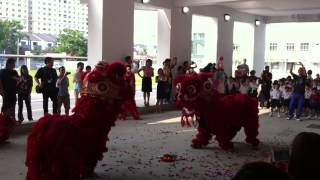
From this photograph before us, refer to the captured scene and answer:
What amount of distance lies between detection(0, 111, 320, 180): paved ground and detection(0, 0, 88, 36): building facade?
384cm

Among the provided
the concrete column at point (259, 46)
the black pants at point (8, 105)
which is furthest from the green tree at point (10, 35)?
the concrete column at point (259, 46)

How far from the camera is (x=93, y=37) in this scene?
999 centimetres

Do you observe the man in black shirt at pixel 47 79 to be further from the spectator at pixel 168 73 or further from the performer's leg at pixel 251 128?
the performer's leg at pixel 251 128

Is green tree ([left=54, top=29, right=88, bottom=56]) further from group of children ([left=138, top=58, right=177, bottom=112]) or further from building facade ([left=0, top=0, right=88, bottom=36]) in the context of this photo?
group of children ([left=138, top=58, right=177, bottom=112])

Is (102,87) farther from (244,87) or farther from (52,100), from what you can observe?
(244,87)

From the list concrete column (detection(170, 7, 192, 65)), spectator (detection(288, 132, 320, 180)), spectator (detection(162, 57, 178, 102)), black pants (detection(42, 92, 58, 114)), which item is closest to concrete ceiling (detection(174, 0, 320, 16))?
concrete column (detection(170, 7, 192, 65))

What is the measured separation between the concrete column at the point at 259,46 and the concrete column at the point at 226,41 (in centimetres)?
252

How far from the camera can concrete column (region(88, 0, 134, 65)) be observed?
988 cm

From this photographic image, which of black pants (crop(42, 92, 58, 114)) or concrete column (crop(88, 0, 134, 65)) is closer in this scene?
black pants (crop(42, 92, 58, 114))

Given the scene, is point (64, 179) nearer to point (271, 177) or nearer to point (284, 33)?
point (271, 177)

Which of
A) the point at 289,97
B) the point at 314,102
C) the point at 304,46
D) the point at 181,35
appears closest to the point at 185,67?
the point at 181,35

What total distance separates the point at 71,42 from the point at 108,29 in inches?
93.2

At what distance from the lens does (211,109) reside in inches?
248

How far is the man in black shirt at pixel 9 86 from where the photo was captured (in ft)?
24.4
